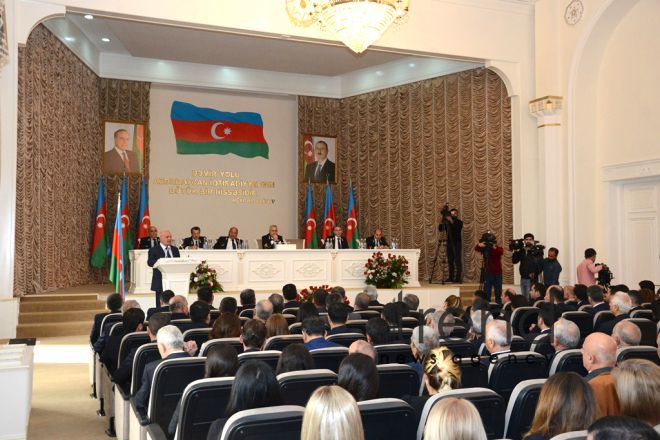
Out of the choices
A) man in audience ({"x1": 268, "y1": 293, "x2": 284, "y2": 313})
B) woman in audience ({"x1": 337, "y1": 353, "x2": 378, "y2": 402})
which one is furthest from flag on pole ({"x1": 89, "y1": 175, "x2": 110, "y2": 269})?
woman in audience ({"x1": 337, "y1": 353, "x2": 378, "y2": 402})

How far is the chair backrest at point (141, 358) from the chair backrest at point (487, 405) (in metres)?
2.10

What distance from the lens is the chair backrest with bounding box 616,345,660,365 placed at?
378 cm

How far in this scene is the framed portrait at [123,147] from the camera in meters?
13.5

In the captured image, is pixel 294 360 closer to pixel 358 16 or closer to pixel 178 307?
pixel 178 307

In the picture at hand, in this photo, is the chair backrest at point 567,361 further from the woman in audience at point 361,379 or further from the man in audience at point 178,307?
the man in audience at point 178,307

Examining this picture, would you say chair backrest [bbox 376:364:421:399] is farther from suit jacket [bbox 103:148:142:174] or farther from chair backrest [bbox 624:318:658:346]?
suit jacket [bbox 103:148:142:174]

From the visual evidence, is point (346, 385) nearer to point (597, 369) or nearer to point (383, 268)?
point (597, 369)

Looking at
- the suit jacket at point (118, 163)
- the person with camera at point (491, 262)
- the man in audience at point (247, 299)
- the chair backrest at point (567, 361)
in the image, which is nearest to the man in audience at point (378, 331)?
the chair backrest at point (567, 361)

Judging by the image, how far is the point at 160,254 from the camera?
28.8 feet

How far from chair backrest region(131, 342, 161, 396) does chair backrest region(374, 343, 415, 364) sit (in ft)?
4.87

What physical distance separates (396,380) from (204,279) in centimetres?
721

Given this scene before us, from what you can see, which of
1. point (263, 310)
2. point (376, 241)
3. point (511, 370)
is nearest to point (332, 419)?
point (511, 370)

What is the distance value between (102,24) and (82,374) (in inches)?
297

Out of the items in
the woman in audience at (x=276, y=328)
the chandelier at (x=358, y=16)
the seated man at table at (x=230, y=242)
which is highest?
the chandelier at (x=358, y=16)
